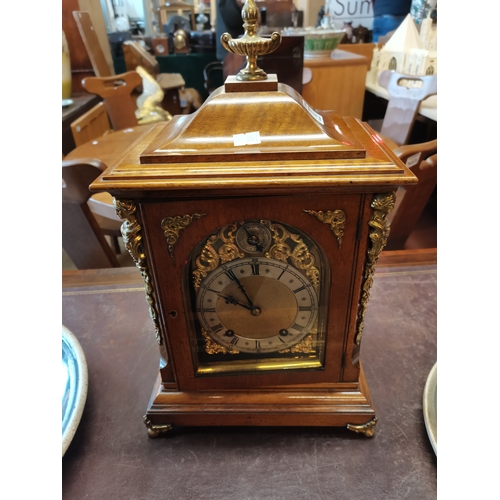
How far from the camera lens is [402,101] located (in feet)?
5.68

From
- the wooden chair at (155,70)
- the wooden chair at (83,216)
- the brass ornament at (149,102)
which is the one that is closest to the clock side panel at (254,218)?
the wooden chair at (83,216)

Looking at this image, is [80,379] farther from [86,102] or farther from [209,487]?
[86,102]

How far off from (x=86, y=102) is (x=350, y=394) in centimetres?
237

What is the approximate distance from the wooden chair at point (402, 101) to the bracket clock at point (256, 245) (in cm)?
120

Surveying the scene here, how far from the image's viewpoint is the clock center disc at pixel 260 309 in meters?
0.61

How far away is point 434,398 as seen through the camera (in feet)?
2.28

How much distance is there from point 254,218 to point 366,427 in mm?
443

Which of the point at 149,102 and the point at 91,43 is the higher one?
the point at 91,43

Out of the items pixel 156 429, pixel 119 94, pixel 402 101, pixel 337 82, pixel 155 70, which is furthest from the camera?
pixel 155 70

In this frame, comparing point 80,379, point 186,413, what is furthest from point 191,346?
point 80,379

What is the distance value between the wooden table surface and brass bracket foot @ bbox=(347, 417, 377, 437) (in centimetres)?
2

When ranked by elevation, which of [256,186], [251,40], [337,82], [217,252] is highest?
[251,40]

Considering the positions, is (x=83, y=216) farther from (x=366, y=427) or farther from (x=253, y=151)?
(x=366, y=427)

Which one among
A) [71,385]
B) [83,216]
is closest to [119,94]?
[83,216]
